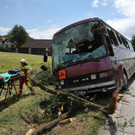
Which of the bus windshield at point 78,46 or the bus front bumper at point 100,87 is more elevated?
the bus windshield at point 78,46

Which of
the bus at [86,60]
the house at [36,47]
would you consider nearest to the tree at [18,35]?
the house at [36,47]

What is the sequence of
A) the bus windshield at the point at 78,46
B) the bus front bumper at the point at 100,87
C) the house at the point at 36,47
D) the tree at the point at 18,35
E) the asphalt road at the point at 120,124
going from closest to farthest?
the asphalt road at the point at 120,124, the bus front bumper at the point at 100,87, the bus windshield at the point at 78,46, the house at the point at 36,47, the tree at the point at 18,35

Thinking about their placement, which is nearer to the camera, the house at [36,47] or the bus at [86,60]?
the bus at [86,60]

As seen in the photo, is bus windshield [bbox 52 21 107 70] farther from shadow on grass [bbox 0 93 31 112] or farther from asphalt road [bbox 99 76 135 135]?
shadow on grass [bbox 0 93 31 112]

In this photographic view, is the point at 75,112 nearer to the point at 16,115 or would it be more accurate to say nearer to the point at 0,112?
the point at 16,115

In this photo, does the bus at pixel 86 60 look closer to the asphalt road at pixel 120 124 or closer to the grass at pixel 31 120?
the asphalt road at pixel 120 124

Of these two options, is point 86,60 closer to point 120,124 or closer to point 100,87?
point 100,87

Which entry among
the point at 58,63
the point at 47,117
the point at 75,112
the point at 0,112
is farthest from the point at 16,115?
the point at 58,63

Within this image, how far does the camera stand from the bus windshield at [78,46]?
16.1 feet

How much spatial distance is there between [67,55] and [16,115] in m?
2.68

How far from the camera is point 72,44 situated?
5309 mm

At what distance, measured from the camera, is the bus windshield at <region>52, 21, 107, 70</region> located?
491 centimetres

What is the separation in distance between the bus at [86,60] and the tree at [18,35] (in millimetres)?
60406

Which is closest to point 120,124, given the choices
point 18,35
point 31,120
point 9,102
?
point 31,120
